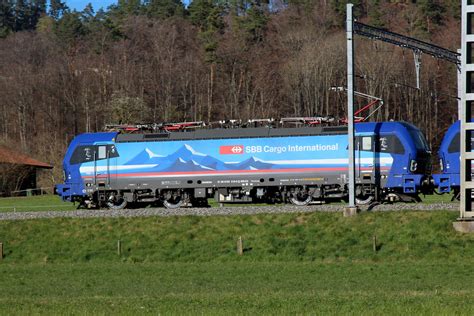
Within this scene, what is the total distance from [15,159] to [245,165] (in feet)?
145

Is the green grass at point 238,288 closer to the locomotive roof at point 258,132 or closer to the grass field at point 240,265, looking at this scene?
the grass field at point 240,265

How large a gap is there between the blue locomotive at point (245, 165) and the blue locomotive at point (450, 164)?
4.13 ft

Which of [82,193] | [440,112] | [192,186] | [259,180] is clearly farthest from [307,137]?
[440,112]

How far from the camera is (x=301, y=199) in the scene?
143 ft

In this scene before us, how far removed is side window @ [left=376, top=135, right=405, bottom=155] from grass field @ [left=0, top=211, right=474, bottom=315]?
8.06 metres

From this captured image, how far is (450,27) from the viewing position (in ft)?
378

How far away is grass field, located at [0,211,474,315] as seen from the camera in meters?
19.2

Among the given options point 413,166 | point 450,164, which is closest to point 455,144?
point 450,164

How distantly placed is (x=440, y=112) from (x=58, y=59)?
60831 millimetres

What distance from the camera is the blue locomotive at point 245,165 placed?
42125 millimetres

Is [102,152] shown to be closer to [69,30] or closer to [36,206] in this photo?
[36,206]

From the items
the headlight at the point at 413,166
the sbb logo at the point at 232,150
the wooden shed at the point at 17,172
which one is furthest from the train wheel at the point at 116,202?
the wooden shed at the point at 17,172

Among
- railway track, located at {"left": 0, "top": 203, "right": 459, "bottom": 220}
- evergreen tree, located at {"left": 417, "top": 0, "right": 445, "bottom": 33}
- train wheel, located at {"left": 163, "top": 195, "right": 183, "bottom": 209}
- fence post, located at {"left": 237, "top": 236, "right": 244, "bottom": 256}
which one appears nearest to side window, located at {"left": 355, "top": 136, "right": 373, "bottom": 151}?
railway track, located at {"left": 0, "top": 203, "right": 459, "bottom": 220}

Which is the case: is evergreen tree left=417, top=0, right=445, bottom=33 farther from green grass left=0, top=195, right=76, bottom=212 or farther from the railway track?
the railway track
